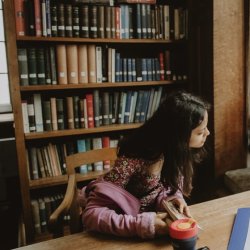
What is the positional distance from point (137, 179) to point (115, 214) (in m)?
0.21

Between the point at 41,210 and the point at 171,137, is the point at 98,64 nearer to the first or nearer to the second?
the point at 41,210

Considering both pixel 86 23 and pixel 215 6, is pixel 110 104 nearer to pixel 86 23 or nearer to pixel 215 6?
pixel 86 23

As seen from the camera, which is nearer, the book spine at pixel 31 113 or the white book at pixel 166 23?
the book spine at pixel 31 113

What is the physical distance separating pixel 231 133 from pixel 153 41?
878mm

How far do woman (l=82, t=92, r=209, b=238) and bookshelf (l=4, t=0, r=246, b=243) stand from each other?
1047 millimetres

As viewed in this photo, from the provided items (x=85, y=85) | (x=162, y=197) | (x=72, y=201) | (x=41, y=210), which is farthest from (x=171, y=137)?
(x=41, y=210)

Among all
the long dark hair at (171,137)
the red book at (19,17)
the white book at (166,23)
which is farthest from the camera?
the white book at (166,23)

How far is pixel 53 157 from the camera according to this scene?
2.34m

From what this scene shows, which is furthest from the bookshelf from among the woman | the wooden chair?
the woman

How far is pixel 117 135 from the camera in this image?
8.52ft

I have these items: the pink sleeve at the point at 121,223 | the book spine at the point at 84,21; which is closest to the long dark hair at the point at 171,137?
the pink sleeve at the point at 121,223

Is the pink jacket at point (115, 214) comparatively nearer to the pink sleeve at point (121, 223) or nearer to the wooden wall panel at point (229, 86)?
the pink sleeve at point (121, 223)

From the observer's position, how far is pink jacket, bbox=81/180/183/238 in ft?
3.27

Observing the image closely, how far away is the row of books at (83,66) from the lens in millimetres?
2162
